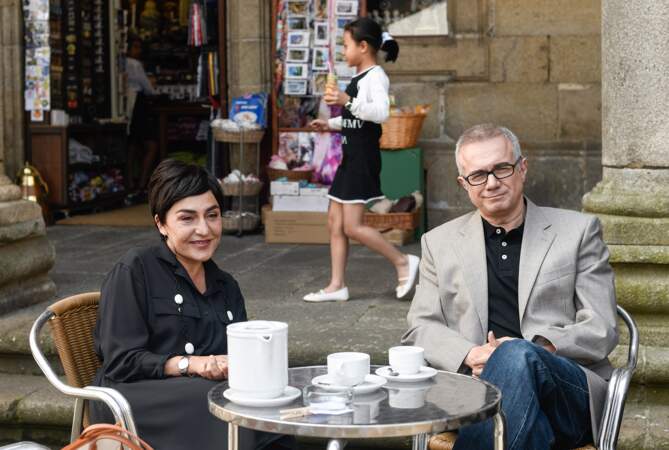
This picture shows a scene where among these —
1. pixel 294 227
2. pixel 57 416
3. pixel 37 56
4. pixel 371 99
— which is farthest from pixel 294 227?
pixel 57 416

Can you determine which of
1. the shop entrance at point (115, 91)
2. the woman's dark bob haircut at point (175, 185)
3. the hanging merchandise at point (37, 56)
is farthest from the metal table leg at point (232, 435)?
the hanging merchandise at point (37, 56)

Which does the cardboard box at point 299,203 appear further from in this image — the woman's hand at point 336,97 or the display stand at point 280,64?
the woman's hand at point 336,97

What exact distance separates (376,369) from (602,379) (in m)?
0.68

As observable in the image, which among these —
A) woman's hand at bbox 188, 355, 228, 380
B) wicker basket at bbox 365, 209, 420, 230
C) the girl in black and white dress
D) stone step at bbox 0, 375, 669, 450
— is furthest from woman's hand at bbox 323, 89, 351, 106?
woman's hand at bbox 188, 355, 228, 380

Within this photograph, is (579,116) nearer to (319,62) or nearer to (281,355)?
(319,62)

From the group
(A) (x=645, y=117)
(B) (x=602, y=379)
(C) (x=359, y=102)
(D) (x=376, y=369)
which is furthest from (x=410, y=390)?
(C) (x=359, y=102)

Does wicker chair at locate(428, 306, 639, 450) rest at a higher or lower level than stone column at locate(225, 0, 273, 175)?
lower

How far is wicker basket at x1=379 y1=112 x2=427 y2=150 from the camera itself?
326 inches

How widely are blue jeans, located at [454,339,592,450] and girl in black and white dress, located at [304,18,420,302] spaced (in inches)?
115

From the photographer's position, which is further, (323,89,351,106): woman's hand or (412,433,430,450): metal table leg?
(323,89,351,106): woman's hand

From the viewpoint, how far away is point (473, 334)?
3695 millimetres

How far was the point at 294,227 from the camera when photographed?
8562 mm

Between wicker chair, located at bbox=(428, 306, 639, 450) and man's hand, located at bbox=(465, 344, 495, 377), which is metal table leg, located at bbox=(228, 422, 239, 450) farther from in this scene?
man's hand, located at bbox=(465, 344, 495, 377)

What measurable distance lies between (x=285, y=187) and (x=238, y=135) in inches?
24.5
